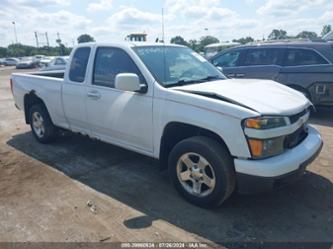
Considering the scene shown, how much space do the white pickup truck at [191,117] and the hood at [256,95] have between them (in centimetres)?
1

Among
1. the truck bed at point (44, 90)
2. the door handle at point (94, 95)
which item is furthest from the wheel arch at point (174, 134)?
the truck bed at point (44, 90)

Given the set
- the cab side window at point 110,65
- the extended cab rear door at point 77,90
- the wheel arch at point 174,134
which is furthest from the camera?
the extended cab rear door at point 77,90

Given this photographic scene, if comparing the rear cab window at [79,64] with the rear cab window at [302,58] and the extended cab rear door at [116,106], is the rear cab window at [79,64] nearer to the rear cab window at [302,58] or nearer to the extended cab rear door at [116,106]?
the extended cab rear door at [116,106]

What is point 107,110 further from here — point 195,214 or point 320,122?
point 320,122

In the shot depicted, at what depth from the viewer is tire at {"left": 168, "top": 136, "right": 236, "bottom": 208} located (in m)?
3.36

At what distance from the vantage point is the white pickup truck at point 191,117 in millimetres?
3211

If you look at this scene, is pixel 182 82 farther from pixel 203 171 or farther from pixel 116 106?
→ pixel 203 171

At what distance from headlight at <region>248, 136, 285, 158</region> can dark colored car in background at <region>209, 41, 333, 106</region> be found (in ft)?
15.8

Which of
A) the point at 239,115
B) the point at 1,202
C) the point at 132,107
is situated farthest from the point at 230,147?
the point at 1,202

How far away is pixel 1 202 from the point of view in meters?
4.02

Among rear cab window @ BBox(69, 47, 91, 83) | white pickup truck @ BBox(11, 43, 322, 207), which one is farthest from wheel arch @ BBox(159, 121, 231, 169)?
rear cab window @ BBox(69, 47, 91, 83)

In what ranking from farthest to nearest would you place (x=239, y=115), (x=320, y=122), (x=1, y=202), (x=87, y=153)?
(x=320, y=122), (x=87, y=153), (x=1, y=202), (x=239, y=115)

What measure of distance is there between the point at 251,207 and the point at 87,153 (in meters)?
3.05

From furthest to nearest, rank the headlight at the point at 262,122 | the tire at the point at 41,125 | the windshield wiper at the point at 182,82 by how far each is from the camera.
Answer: the tire at the point at 41,125 < the windshield wiper at the point at 182,82 < the headlight at the point at 262,122
